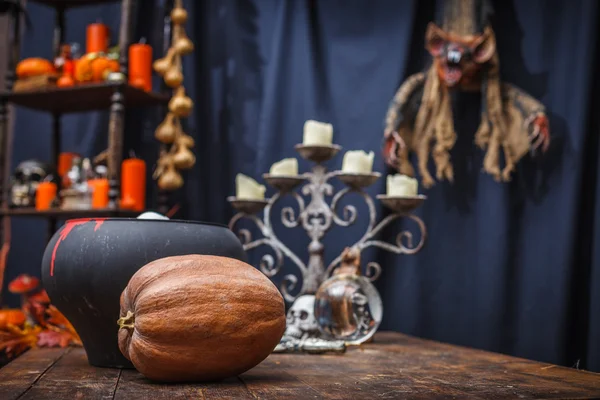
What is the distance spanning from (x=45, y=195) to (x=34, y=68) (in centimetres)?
39

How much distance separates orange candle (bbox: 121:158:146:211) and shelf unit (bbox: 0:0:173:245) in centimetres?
6

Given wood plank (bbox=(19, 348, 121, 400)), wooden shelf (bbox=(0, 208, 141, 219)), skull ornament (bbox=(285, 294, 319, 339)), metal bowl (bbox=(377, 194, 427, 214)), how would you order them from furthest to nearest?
wooden shelf (bbox=(0, 208, 141, 219)), metal bowl (bbox=(377, 194, 427, 214)), skull ornament (bbox=(285, 294, 319, 339)), wood plank (bbox=(19, 348, 121, 400))

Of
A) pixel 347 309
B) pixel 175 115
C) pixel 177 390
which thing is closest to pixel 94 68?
pixel 175 115

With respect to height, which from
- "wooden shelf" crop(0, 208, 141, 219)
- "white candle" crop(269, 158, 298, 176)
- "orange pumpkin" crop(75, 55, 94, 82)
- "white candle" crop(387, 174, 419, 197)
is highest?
"orange pumpkin" crop(75, 55, 94, 82)

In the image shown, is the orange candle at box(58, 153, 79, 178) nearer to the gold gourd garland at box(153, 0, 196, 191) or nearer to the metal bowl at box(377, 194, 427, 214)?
the gold gourd garland at box(153, 0, 196, 191)

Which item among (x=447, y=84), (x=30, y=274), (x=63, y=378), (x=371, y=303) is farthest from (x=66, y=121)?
(x=63, y=378)

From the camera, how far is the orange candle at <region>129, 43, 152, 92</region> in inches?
86.4

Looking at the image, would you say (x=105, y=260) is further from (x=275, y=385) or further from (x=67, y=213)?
(x=67, y=213)

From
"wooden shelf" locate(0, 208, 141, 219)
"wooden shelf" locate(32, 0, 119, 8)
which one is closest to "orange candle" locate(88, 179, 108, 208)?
"wooden shelf" locate(0, 208, 141, 219)

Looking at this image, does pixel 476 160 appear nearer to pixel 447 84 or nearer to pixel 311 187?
pixel 447 84

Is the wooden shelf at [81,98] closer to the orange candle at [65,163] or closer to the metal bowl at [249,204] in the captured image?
the orange candle at [65,163]

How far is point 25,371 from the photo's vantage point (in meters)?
1.12

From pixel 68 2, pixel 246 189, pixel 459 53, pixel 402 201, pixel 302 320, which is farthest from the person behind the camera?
pixel 68 2

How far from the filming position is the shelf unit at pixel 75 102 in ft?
6.76
